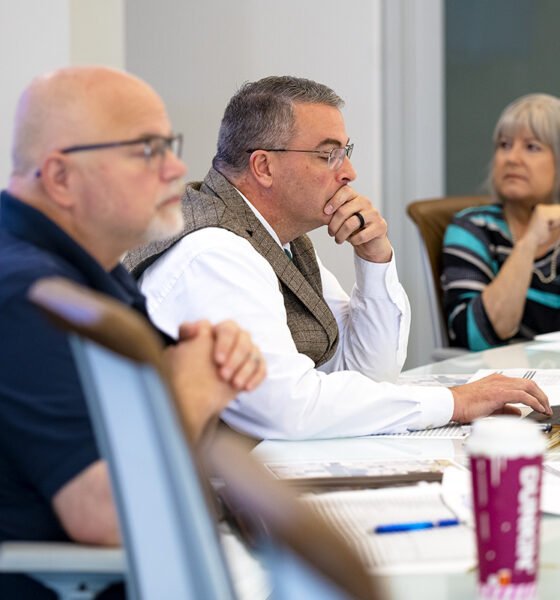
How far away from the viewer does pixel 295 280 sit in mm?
2107

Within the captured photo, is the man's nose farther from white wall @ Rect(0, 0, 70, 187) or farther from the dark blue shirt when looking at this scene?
white wall @ Rect(0, 0, 70, 187)

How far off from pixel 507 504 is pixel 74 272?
23.4 inches

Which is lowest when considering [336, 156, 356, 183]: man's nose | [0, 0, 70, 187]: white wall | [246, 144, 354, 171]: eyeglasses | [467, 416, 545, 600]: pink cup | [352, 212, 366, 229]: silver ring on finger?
[467, 416, 545, 600]: pink cup

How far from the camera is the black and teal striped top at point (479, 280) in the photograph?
330cm

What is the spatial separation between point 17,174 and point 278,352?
0.58 m

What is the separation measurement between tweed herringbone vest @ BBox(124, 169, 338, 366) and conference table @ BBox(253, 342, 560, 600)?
0.26 m

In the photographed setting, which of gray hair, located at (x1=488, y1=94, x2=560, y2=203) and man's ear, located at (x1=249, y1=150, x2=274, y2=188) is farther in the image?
gray hair, located at (x1=488, y1=94, x2=560, y2=203)

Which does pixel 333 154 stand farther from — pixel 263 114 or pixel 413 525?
pixel 413 525

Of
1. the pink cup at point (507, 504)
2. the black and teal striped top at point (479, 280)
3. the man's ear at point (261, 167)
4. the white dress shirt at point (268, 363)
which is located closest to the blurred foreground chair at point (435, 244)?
the black and teal striped top at point (479, 280)

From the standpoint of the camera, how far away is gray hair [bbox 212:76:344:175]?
7.00 feet

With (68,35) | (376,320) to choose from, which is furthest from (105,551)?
(68,35)

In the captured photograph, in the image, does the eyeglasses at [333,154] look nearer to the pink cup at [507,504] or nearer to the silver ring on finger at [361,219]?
the silver ring on finger at [361,219]

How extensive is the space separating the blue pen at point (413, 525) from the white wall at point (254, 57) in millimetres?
3018

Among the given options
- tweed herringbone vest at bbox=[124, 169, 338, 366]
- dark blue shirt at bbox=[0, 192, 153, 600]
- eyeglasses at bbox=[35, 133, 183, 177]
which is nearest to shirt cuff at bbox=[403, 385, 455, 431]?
tweed herringbone vest at bbox=[124, 169, 338, 366]
